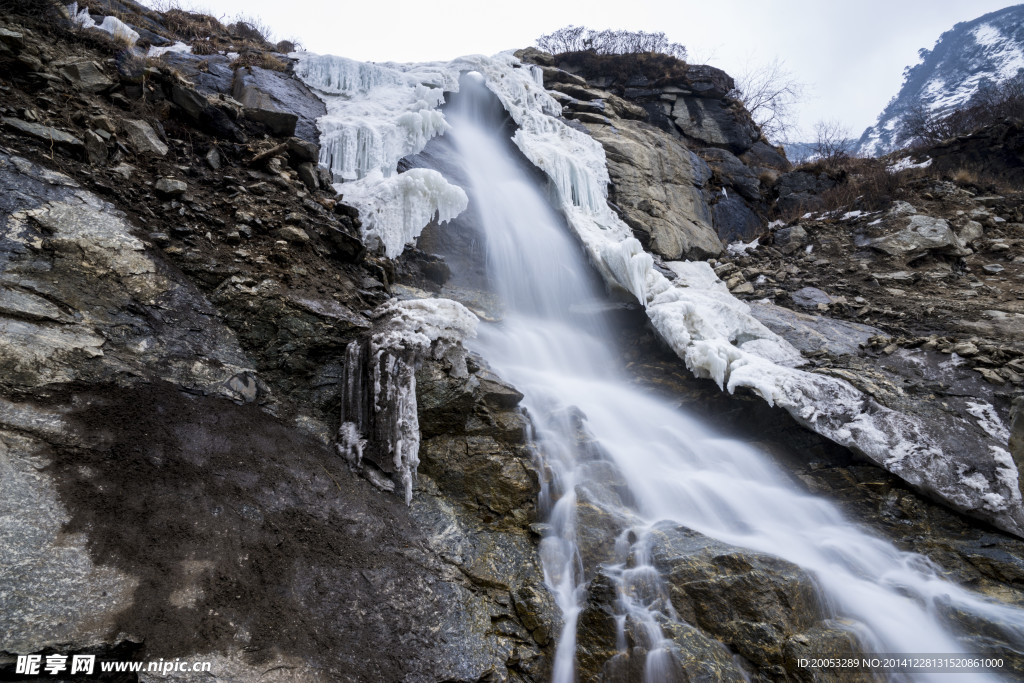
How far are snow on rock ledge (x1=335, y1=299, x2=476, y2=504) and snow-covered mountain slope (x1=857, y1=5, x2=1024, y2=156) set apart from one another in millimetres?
37027

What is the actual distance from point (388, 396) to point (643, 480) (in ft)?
9.31

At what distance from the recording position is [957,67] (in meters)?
38.6

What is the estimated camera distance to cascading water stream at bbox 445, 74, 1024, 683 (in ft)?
11.7

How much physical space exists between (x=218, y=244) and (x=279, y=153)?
229 cm

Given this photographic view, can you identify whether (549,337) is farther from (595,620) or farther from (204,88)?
(204,88)

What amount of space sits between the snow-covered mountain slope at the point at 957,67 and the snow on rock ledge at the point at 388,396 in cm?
3703

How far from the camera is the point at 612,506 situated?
4418mm

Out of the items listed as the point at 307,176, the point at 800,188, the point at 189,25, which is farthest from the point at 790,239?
the point at 189,25

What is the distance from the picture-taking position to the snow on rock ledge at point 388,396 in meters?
3.98

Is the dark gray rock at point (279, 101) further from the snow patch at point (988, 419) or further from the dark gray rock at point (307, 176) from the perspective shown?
the snow patch at point (988, 419)

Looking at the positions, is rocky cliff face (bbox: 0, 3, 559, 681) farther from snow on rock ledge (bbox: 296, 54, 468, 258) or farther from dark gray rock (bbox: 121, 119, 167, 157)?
snow on rock ledge (bbox: 296, 54, 468, 258)

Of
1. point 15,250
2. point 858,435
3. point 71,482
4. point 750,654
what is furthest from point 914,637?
point 15,250

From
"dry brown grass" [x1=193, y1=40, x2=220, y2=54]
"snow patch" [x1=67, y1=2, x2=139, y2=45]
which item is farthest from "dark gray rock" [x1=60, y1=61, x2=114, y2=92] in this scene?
"dry brown grass" [x1=193, y1=40, x2=220, y2=54]

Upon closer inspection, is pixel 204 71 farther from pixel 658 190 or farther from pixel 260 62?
pixel 658 190
